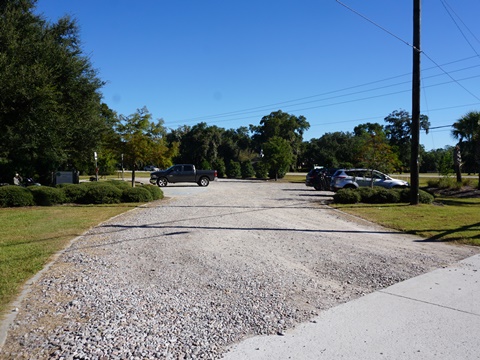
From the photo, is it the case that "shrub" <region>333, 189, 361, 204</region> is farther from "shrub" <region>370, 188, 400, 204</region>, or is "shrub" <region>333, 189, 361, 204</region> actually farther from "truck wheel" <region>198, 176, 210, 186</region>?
"truck wheel" <region>198, 176, 210, 186</region>

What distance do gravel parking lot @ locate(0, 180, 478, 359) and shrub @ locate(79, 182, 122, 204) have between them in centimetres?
691

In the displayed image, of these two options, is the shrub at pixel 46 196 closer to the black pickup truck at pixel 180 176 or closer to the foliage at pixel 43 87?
the foliage at pixel 43 87

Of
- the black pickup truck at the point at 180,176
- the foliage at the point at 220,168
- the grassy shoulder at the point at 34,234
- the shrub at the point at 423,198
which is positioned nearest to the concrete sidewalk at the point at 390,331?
the grassy shoulder at the point at 34,234

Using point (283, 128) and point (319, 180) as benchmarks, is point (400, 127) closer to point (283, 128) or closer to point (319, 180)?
point (283, 128)

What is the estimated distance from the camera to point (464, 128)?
33.5 m

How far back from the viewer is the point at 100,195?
17969 millimetres

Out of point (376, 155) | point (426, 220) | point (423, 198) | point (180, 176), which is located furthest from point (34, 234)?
point (180, 176)

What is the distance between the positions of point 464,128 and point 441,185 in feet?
27.7

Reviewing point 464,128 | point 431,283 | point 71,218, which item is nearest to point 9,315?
point 431,283

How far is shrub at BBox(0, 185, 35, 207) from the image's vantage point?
1608cm

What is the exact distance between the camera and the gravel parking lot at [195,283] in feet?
13.5

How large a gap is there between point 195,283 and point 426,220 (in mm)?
9303

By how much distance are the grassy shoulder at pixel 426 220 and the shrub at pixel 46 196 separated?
11271 millimetres

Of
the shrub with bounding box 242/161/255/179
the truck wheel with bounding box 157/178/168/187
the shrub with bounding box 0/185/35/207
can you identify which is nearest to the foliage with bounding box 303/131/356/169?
the shrub with bounding box 242/161/255/179
